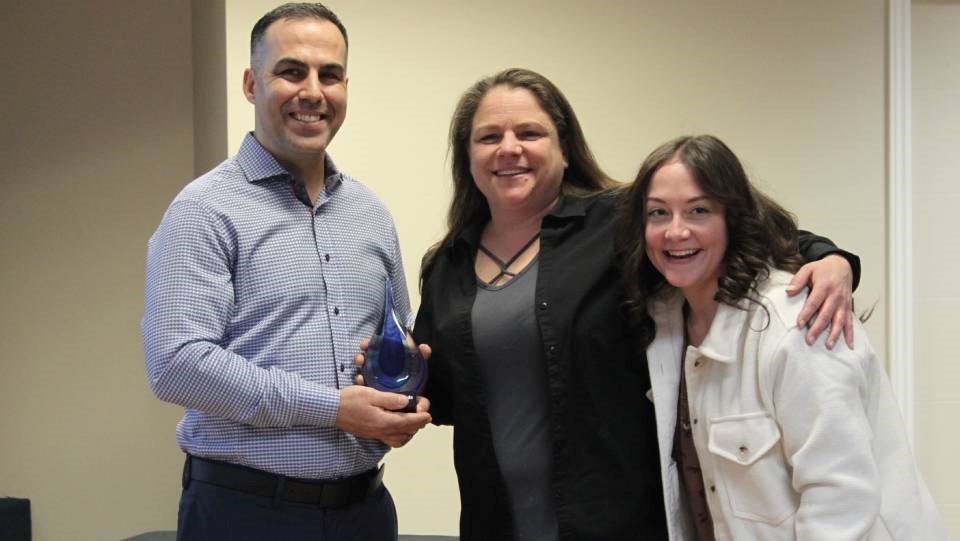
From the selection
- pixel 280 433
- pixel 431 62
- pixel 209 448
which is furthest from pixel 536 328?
pixel 431 62

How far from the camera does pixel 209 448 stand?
1892 mm

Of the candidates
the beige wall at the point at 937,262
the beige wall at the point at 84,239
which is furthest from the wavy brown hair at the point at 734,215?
the beige wall at the point at 84,239

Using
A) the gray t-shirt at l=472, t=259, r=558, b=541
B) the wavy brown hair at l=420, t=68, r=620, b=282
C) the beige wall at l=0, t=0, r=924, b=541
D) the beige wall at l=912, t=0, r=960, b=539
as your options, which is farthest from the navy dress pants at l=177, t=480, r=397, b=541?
the beige wall at l=912, t=0, r=960, b=539

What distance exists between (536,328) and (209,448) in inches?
26.6

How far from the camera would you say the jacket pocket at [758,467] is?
164cm

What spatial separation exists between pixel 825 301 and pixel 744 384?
0.63 ft

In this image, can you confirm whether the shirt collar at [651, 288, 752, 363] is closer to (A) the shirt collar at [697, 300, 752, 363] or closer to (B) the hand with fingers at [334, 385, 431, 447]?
(A) the shirt collar at [697, 300, 752, 363]

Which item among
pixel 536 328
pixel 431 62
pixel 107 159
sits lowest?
pixel 536 328

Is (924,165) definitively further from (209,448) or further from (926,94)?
(209,448)

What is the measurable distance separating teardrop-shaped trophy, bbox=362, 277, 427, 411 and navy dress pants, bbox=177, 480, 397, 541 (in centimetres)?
27

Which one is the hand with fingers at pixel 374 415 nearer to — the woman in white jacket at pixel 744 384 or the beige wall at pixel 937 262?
the woman in white jacket at pixel 744 384

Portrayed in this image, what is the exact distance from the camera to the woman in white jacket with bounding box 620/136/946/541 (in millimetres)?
1561

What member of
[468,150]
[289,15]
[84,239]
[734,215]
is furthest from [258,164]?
[84,239]

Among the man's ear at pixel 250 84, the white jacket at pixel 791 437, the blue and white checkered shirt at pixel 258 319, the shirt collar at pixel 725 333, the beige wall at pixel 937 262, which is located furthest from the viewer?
the beige wall at pixel 937 262
